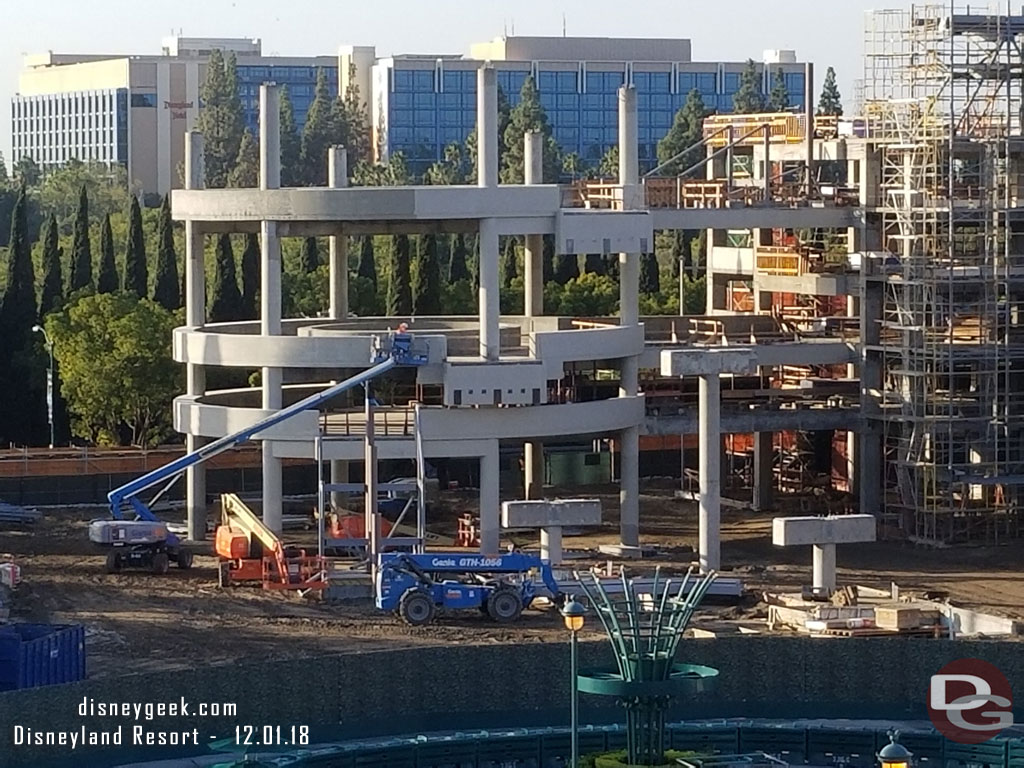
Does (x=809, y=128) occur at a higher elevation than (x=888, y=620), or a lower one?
higher

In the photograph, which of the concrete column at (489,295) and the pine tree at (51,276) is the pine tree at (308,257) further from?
the concrete column at (489,295)

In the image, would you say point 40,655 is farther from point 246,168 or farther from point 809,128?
point 246,168

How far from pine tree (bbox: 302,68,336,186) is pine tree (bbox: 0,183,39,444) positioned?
273 feet

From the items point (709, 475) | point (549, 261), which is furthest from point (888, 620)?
point (549, 261)

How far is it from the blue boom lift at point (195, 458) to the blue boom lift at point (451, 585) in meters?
6.52

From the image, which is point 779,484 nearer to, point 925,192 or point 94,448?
point 925,192

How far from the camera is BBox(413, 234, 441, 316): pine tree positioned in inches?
3204

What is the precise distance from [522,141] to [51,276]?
53422 millimetres

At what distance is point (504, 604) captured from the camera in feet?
165

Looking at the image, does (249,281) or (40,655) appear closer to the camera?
(40,655)

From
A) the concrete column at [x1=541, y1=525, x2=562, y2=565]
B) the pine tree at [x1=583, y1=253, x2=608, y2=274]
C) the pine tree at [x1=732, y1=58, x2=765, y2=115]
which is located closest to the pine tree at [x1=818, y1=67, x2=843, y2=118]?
the pine tree at [x1=732, y1=58, x2=765, y2=115]

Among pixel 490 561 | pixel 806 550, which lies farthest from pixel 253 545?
pixel 806 550

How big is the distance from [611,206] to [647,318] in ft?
23.8

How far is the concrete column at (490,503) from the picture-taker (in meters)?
57.2
